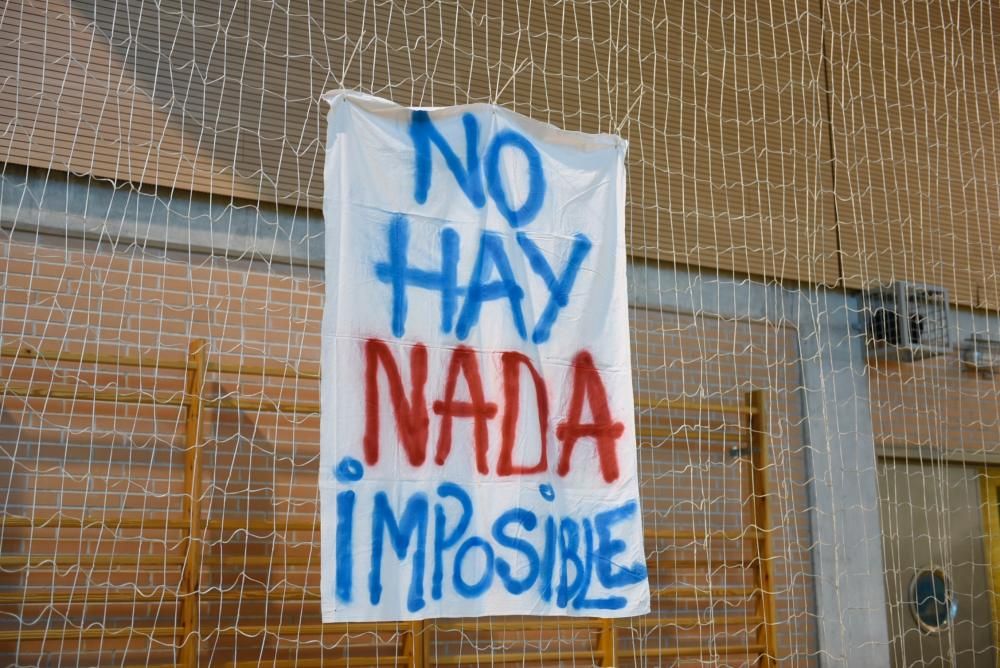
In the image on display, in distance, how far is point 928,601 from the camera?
5785 mm

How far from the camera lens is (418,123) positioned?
2900 mm

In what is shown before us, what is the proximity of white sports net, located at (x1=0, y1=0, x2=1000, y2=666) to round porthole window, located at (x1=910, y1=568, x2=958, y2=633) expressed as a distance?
0.03 metres

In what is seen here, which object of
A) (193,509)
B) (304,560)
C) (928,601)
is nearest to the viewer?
(193,509)

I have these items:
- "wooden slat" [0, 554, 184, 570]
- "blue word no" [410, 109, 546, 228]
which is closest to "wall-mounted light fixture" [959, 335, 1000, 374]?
"blue word no" [410, 109, 546, 228]

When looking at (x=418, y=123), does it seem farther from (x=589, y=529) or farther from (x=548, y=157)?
(x=589, y=529)

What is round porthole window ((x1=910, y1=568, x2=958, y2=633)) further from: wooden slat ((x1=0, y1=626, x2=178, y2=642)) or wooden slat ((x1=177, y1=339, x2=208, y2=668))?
wooden slat ((x1=0, y1=626, x2=178, y2=642))

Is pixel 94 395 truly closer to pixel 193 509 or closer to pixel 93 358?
pixel 93 358

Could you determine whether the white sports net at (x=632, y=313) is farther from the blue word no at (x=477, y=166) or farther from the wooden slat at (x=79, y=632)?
the blue word no at (x=477, y=166)

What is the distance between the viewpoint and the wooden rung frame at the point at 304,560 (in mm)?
3861

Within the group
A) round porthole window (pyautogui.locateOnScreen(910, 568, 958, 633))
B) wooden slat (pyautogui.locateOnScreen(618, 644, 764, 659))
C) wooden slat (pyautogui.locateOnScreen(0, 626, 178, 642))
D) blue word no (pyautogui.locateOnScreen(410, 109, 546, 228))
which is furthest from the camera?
round porthole window (pyautogui.locateOnScreen(910, 568, 958, 633))

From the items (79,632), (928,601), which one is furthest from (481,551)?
(928,601)

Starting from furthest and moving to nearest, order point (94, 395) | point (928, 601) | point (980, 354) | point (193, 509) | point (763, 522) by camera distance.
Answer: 1. point (980, 354)
2. point (928, 601)
3. point (763, 522)
4. point (193, 509)
5. point (94, 395)

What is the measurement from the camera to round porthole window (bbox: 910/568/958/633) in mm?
5715

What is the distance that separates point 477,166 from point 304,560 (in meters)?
2.05
